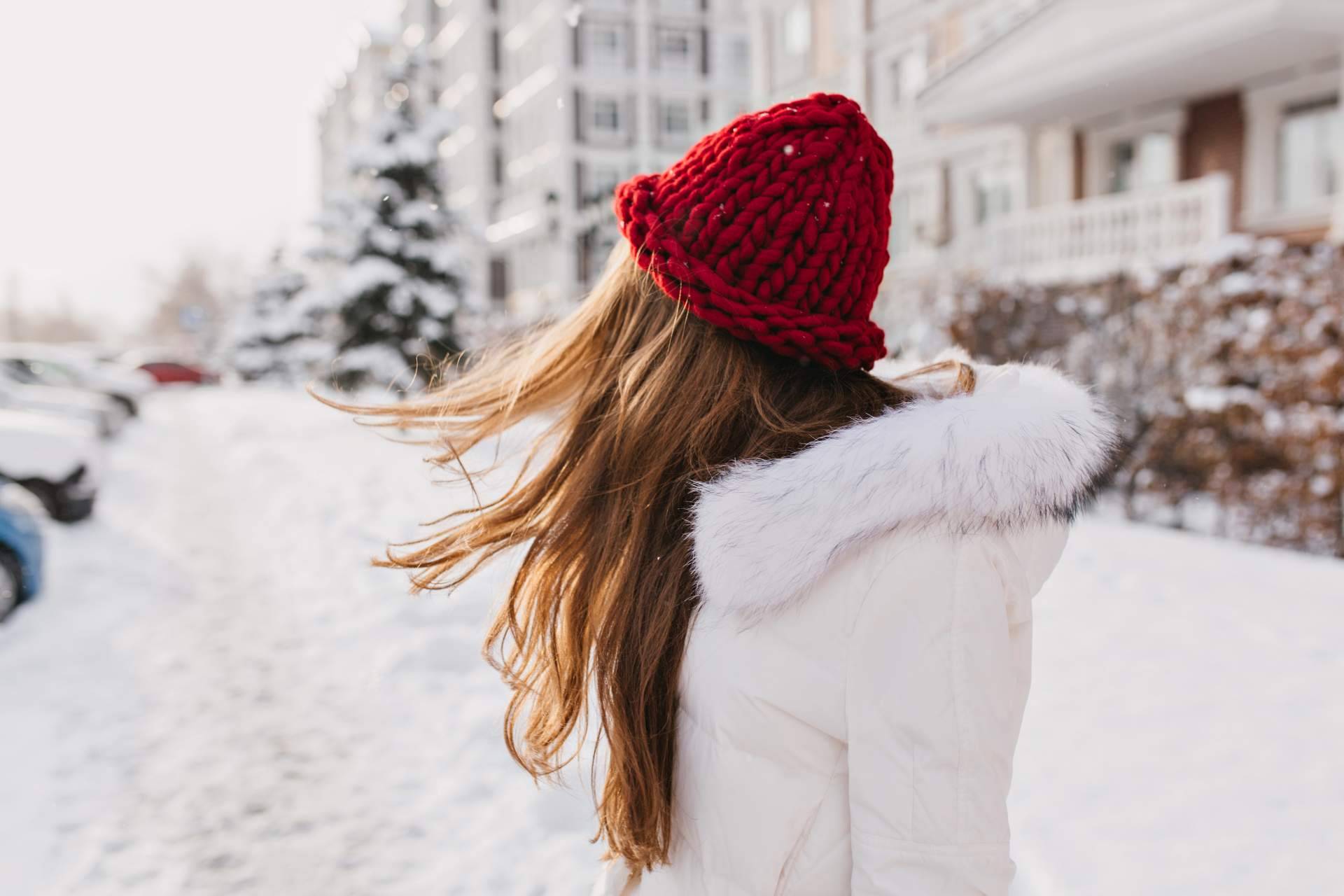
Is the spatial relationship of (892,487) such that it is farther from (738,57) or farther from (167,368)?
(167,368)

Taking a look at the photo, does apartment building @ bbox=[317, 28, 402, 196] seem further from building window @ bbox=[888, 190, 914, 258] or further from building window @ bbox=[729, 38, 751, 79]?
building window @ bbox=[888, 190, 914, 258]

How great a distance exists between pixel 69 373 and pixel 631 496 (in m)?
21.6

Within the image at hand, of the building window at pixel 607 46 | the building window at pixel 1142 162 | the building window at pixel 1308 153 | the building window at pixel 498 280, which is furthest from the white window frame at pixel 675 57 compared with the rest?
the building window at pixel 1308 153

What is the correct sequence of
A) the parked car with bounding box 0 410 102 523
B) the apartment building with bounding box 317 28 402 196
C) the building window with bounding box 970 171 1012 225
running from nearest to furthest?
the parked car with bounding box 0 410 102 523, the building window with bounding box 970 171 1012 225, the apartment building with bounding box 317 28 402 196

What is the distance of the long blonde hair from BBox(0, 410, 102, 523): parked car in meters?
9.62

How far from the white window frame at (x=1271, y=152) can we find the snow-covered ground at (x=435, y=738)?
917cm

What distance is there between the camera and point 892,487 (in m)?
1.22

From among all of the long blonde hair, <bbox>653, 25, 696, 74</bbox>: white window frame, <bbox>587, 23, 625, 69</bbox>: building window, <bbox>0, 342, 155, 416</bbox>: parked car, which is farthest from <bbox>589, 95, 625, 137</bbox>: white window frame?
the long blonde hair

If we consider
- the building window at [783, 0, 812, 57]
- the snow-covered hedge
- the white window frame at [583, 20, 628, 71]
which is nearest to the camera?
the snow-covered hedge

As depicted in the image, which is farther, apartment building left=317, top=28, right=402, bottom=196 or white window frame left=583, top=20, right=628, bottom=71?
apartment building left=317, top=28, right=402, bottom=196

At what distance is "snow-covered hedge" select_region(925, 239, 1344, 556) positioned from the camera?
24.2 feet

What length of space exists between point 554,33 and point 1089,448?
42.6 meters

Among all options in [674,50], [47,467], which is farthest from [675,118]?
[47,467]

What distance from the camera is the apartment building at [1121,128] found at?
1309 cm
